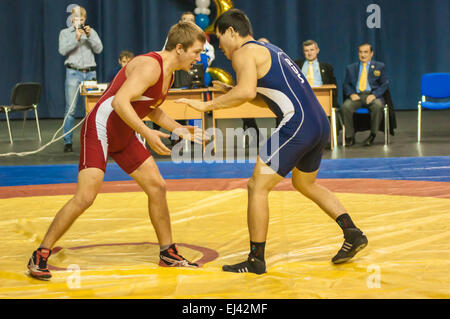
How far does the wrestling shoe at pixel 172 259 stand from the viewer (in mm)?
3033

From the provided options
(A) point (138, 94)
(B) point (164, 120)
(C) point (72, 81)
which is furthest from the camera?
(C) point (72, 81)

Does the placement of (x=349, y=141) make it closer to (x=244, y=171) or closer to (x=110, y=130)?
(x=244, y=171)

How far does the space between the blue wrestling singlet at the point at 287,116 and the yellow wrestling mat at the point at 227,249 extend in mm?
500

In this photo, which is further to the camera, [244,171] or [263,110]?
[263,110]

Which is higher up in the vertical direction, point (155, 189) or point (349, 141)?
point (155, 189)

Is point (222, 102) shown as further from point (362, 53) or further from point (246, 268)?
point (362, 53)

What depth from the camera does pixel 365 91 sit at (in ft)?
26.4

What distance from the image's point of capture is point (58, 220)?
2.91 meters

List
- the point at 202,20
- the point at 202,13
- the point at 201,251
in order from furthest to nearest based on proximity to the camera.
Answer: the point at 202,13 < the point at 202,20 < the point at 201,251

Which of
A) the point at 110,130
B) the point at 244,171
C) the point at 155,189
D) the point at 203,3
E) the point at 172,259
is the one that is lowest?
the point at 244,171

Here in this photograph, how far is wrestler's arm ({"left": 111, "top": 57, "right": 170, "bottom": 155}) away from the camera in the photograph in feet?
9.13

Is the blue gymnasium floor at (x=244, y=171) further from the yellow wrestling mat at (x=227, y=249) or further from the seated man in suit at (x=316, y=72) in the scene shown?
the seated man in suit at (x=316, y=72)

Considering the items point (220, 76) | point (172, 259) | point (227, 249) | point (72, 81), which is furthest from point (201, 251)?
point (220, 76)

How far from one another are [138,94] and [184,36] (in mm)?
379
